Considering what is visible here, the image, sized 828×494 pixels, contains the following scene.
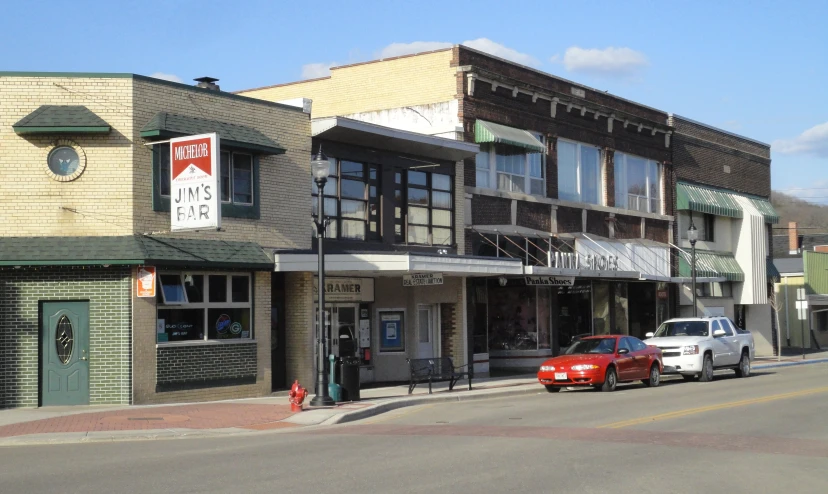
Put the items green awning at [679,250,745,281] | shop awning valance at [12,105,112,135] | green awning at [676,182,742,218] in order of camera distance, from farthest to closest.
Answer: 1. green awning at [676,182,742,218]
2. green awning at [679,250,745,281]
3. shop awning valance at [12,105,112,135]

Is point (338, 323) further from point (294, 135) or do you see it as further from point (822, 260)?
point (822, 260)

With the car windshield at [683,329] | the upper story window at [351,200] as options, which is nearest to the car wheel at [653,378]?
the car windshield at [683,329]

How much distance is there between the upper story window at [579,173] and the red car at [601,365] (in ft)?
33.1

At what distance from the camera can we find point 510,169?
3291cm

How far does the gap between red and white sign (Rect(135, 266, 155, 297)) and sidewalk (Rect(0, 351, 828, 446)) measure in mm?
2401

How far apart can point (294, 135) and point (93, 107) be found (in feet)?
17.6

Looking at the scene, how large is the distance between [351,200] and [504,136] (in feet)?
22.3

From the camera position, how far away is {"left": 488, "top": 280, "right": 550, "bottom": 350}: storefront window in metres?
33.5

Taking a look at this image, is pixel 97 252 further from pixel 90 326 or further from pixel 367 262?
pixel 367 262

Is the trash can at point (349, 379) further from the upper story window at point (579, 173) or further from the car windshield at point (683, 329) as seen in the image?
the upper story window at point (579, 173)

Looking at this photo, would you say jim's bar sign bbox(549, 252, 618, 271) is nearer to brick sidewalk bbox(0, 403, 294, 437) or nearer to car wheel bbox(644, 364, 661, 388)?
car wheel bbox(644, 364, 661, 388)

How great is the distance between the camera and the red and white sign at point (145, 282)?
20.9 meters

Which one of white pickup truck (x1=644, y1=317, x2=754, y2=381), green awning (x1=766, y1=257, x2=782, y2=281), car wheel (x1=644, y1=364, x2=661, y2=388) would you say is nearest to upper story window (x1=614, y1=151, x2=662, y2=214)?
white pickup truck (x1=644, y1=317, x2=754, y2=381)

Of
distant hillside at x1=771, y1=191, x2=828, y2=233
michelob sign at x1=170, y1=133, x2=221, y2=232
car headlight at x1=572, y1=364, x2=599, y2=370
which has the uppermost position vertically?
distant hillside at x1=771, y1=191, x2=828, y2=233
